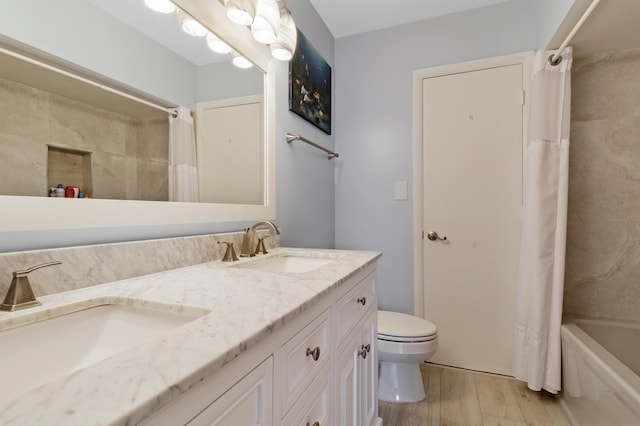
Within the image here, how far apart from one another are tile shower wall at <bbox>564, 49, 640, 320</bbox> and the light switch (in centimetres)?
98

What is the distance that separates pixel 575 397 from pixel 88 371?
2.04 m

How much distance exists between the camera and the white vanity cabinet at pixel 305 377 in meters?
0.44

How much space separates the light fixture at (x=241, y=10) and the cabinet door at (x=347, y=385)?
122 cm

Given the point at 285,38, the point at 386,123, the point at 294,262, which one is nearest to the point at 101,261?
the point at 294,262

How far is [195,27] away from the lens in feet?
3.59

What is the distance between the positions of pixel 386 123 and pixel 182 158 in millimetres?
1607

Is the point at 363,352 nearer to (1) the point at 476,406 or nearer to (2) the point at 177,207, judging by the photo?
(2) the point at 177,207

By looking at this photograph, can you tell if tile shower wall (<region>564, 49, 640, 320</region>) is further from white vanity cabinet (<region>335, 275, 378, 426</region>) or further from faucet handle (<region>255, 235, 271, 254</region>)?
faucet handle (<region>255, 235, 271, 254</region>)

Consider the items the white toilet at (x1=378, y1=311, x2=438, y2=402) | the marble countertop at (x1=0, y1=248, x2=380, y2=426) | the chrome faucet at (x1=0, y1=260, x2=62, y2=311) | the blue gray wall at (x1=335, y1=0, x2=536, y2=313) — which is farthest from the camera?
the blue gray wall at (x1=335, y1=0, x2=536, y2=313)

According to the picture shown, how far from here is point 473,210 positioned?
204 cm

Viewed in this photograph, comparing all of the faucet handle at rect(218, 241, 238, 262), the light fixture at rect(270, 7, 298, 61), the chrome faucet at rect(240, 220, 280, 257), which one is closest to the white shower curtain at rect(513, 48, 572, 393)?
the light fixture at rect(270, 7, 298, 61)

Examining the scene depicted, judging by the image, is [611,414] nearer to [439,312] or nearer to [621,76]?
[439,312]

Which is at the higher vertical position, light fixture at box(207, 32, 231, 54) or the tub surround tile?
light fixture at box(207, 32, 231, 54)

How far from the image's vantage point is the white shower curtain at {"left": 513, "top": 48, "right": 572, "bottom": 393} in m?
1.68
